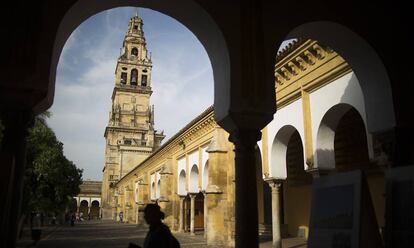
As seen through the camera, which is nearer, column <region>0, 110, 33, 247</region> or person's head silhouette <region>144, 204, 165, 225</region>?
person's head silhouette <region>144, 204, 165, 225</region>

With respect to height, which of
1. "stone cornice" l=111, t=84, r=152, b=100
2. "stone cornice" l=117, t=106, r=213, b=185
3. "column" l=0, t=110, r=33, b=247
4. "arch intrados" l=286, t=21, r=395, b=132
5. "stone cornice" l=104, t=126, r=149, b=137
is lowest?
"column" l=0, t=110, r=33, b=247

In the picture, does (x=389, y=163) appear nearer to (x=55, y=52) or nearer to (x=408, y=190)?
(x=408, y=190)

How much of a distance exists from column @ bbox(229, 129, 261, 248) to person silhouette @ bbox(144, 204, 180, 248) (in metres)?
1.61

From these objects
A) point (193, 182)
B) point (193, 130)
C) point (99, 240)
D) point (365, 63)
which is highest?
point (193, 130)

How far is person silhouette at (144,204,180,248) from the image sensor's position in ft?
10.9

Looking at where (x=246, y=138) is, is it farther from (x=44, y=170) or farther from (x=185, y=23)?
(x=44, y=170)

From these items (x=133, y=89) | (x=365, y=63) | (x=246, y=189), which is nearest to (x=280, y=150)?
(x=365, y=63)

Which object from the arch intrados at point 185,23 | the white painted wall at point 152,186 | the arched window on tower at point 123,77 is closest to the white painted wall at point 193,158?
the white painted wall at point 152,186

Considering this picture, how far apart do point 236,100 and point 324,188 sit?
1.67 m

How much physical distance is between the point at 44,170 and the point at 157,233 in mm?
16664

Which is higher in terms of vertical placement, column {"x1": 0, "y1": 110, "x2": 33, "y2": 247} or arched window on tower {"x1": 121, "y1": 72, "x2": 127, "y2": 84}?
arched window on tower {"x1": 121, "y1": 72, "x2": 127, "y2": 84}

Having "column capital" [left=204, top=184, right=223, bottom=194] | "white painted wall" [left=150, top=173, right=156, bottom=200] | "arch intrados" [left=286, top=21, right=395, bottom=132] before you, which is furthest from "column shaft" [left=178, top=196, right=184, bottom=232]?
"arch intrados" [left=286, top=21, right=395, bottom=132]

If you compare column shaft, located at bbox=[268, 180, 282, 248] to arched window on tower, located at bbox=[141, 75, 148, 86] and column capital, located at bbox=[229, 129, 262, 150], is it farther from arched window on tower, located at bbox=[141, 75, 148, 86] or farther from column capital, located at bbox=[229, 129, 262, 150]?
arched window on tower, located at bbox=[141, 75, 148, 86]

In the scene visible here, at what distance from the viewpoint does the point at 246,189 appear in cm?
496
